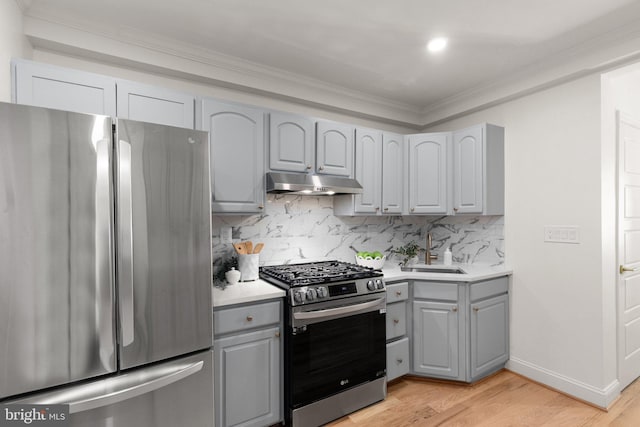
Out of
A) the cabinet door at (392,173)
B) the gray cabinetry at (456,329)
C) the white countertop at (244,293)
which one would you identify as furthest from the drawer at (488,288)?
the white countertop at (244,293)

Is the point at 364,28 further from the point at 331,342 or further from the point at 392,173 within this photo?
the point at 331,342

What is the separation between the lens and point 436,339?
2682 millimetres

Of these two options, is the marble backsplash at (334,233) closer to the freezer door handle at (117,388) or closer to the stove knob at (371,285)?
the stove knob at (371,285)

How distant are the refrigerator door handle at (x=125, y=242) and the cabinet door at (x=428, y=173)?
97.8 inches

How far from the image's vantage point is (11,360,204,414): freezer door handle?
51.9 inches

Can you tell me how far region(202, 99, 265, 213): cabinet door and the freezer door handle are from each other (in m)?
1.00

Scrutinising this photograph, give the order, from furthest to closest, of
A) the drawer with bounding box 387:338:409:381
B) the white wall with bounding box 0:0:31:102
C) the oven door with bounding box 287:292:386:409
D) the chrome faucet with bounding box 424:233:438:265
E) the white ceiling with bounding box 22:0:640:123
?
1. the chrome faucet with bounding box 424:233:438:265
2. the drawer with bounding box 387:338:409:381
3. the oven door with bounding box 287:292:386:409
4. the white ceiling with bounding box 22:0:640:123
5. the white wall with bounding box 0:0:31:102

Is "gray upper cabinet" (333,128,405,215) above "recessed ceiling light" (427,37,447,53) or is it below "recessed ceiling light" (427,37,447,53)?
below

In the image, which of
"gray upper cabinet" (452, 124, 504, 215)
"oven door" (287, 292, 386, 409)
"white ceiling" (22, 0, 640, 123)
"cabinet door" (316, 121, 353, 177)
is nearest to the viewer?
"white ceiling" (22, 0, 640, 123)

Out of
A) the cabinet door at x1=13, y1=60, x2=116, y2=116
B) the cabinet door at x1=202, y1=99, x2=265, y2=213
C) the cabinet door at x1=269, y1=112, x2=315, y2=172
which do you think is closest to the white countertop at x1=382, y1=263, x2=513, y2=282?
the cabinet door at x1=269, y1=112, x2=315, y2=172

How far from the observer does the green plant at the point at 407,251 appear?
11.0ft

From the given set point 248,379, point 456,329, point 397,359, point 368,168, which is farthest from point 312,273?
point 456,329

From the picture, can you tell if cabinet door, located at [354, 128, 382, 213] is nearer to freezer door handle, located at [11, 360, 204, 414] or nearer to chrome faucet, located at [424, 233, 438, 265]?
chrome faucet, located at [424, 233, 438, 265]

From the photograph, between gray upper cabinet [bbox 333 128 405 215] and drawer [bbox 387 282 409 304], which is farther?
gray upper cabinet [bbox 333 128 405 215]
